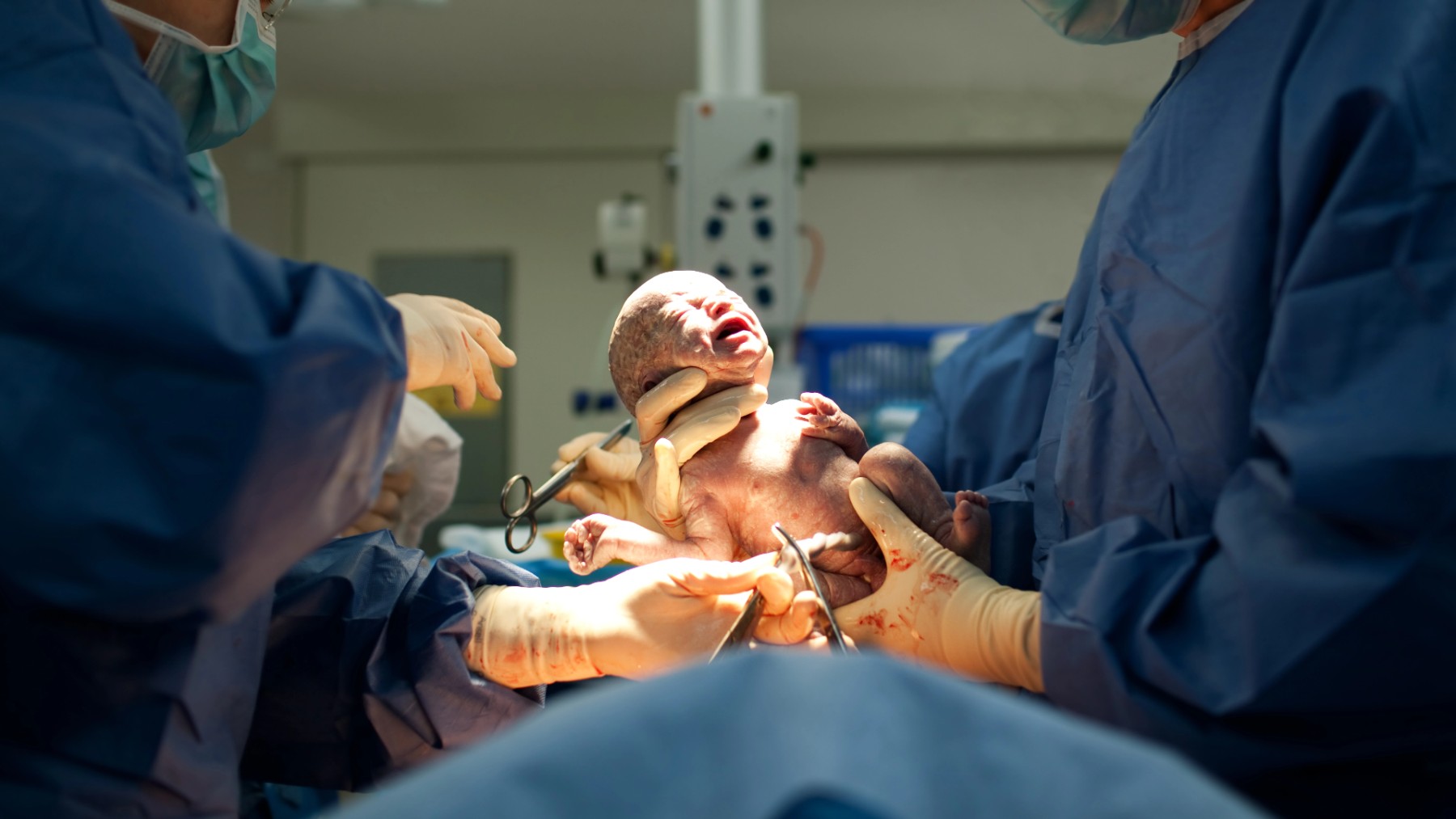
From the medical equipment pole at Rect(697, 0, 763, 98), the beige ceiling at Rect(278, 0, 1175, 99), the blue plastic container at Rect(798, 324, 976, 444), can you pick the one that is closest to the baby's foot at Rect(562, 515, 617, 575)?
the blue plastic container at Rect(798, 324, 976, 444)

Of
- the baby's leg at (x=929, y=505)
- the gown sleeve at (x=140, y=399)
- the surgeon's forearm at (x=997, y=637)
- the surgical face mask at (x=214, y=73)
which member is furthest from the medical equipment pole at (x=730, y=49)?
the gown sleeve at (x=140, y=399)

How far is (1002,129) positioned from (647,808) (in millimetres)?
6401

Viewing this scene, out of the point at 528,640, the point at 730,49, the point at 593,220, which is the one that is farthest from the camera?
the point at 593,220

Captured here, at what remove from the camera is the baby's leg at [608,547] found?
1551 mm

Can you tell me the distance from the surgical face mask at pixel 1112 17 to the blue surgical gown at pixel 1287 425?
4.7 inches

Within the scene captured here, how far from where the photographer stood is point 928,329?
3.66m

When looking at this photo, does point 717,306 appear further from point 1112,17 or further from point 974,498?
point 1112,17

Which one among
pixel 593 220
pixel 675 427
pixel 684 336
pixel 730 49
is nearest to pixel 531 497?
pixel 675 427

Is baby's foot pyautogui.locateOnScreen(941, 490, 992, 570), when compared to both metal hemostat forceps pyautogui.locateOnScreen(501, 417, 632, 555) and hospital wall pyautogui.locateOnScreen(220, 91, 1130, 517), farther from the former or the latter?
hospital wall pyautogui.locateOnScreen(220, 91, 1130, 517)

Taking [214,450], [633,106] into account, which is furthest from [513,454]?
[214,450]

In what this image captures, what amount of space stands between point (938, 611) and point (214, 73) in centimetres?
135

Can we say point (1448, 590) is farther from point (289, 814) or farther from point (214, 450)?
point (289, 814)

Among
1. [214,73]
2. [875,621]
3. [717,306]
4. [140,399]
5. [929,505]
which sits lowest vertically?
[875,621]

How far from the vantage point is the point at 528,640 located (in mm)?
1373
